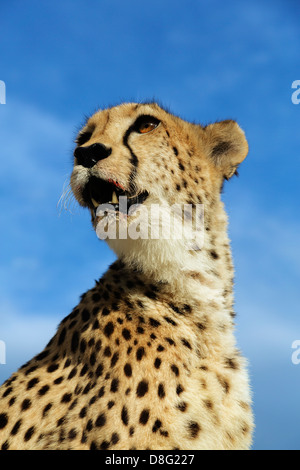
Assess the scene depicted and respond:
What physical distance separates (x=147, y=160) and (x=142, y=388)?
1344mm

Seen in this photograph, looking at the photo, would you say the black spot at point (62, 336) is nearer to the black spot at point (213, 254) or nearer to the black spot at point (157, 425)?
the black spot at point (157, 425)

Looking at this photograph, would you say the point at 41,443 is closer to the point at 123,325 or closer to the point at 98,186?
the point at 123,325

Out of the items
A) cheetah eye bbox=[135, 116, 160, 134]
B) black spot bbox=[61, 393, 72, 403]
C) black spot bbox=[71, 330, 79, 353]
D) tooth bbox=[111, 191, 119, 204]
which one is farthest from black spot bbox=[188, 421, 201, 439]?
cheetah eye bbox=[135, 116, 160, 134]

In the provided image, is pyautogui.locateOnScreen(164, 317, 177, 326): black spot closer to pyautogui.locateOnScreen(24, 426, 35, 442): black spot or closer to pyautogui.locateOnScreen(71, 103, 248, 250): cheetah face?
pyautogui.locateOnScreen(71, 103, 248, 250): cheetah face

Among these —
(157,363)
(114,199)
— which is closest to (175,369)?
(157,363)

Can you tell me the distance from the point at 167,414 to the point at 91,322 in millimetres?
694

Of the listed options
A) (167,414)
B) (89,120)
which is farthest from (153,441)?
(89,120)

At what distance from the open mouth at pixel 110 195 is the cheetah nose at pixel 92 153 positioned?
0.09m

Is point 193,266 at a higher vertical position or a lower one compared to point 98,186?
lower

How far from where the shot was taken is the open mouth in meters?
3.27

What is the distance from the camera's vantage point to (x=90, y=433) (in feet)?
9.12
